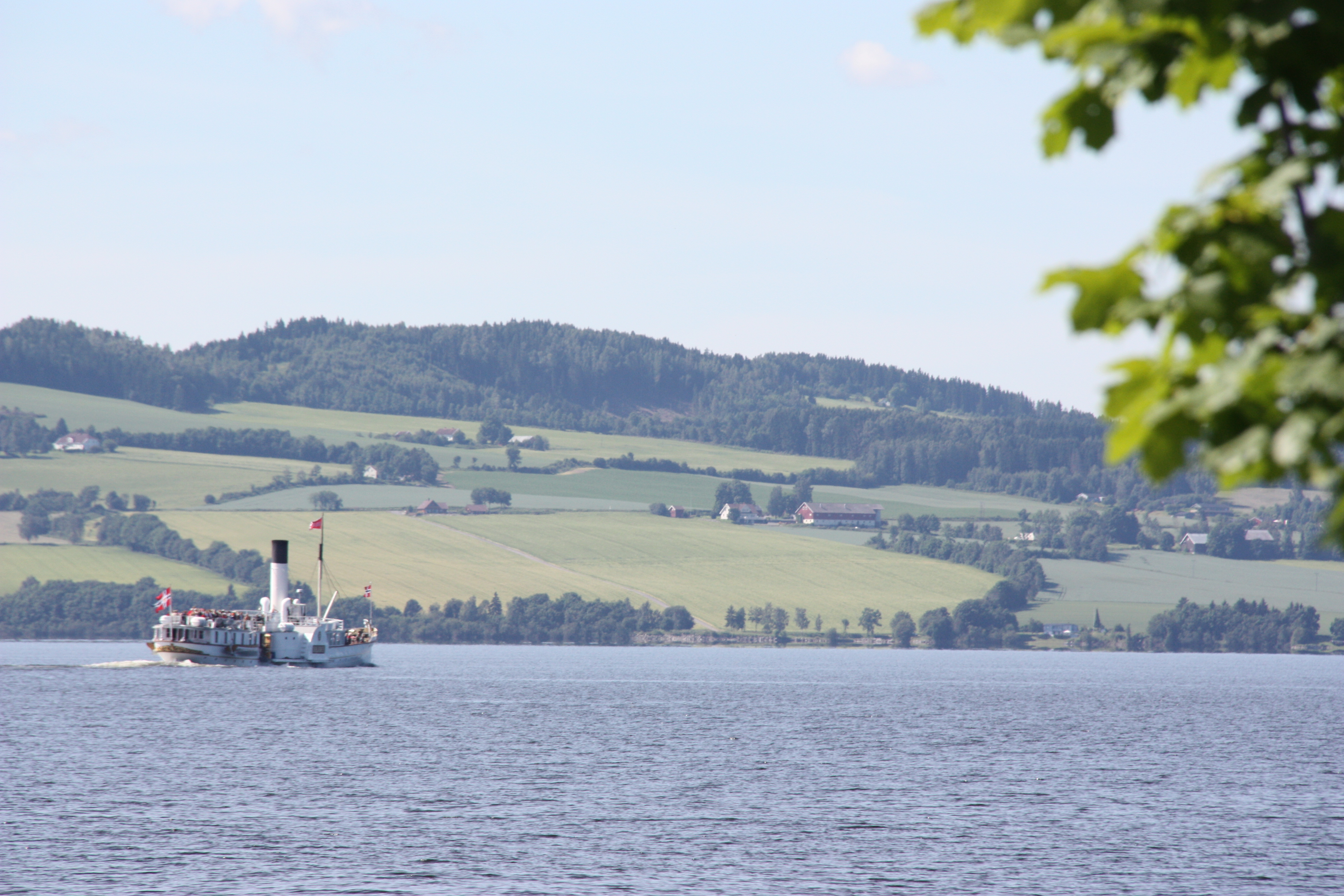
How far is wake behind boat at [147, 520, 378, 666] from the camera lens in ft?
579

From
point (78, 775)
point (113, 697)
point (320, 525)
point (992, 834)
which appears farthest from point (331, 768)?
point (320, 525)

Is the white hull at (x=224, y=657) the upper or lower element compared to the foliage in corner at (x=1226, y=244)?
lower

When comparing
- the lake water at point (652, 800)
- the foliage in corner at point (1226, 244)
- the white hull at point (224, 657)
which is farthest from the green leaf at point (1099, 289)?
the white hull at point (224, 657)

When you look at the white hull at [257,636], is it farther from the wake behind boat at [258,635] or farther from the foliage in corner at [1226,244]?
the foliage in corner at [1226,244]

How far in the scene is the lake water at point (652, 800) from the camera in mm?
50875

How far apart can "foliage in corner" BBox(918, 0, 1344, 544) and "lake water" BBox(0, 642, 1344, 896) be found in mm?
43126

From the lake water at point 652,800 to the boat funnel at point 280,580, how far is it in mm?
32753

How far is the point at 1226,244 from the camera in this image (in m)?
7.66

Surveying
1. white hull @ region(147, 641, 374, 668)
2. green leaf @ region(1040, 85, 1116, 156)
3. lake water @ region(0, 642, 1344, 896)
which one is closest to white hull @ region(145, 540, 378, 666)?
white hull @ region(147, 641, 374, 668)

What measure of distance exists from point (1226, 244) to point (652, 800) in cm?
6601

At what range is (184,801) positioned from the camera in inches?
2739

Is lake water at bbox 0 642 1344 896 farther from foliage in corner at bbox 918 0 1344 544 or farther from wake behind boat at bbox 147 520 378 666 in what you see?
foliage in corner at bbox 918 0 1344 544

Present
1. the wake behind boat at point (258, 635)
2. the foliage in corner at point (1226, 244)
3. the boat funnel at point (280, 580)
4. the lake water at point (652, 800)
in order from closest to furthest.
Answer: the foliage in corner at point (1226, 244) → the lake water at point (652, 800) → the boat funnel at point (280, 580) → the wake behind boat at point (258, 635)

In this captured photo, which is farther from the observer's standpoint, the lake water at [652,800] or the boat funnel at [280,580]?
the boat funnel at [280,580]
